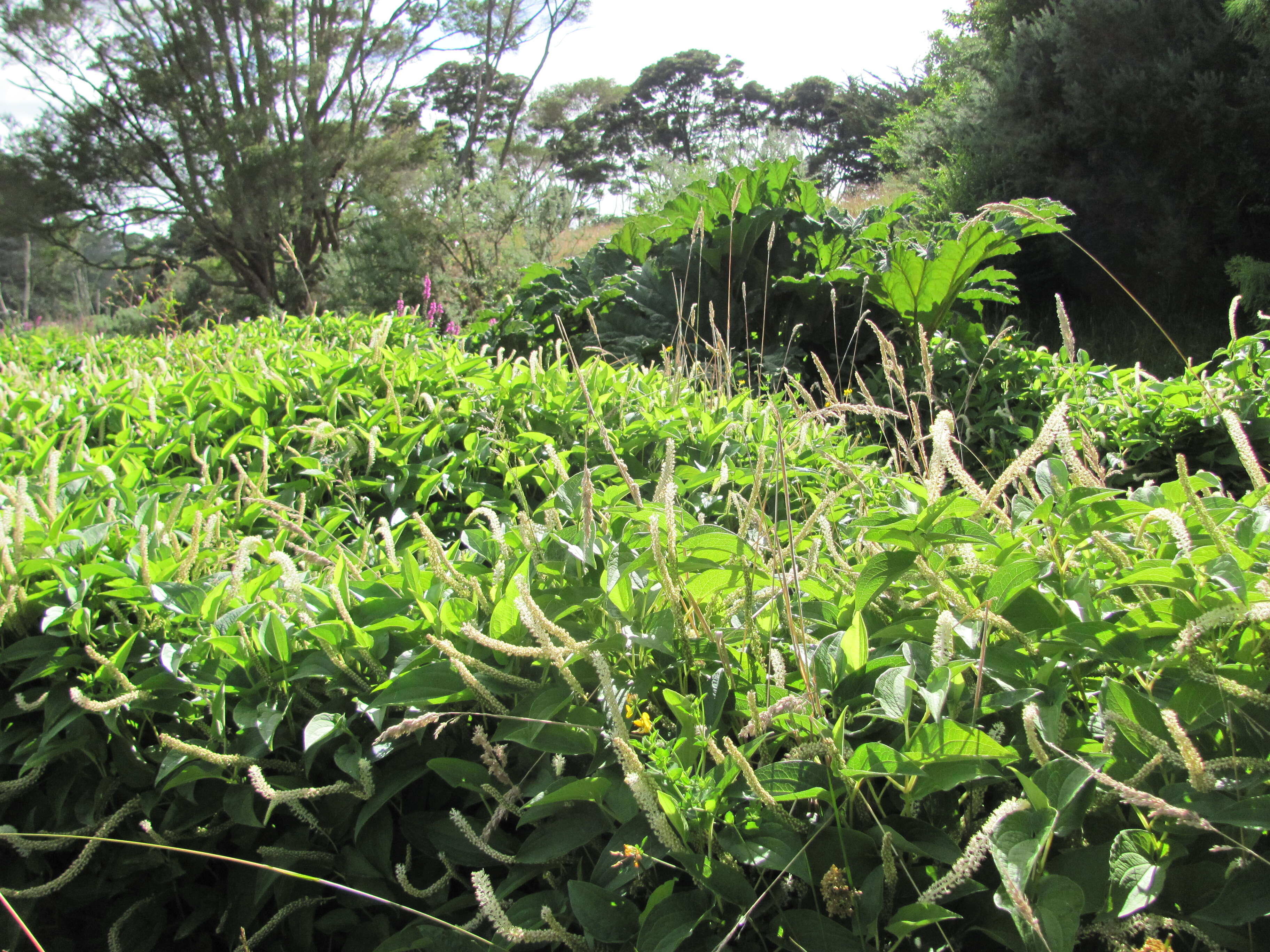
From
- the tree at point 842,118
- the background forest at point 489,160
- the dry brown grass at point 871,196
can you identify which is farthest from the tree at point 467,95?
the dry brown grass at point 871,196

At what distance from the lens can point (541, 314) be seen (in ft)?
17.3

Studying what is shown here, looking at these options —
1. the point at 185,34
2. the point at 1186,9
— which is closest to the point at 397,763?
the point at 1186,9

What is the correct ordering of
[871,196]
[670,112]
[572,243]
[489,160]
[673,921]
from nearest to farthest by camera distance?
1. [673,921]
2. [572,243]
3. [871,196]
4. [489,160]
5. [670,112]

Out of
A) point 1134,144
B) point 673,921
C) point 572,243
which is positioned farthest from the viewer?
point 572,243

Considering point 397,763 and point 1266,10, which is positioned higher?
point 1266,10

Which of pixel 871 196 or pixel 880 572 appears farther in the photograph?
pixel 871 196

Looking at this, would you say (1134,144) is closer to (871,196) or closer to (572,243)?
(572,243)

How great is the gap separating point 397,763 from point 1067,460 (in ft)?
3.59

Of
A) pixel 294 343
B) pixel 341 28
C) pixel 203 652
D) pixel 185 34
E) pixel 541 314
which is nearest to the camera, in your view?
pixel 203 652

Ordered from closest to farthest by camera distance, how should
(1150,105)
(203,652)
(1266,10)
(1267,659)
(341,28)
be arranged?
(1267,659) → (203,652) → (1266,10) → (1150,105) → (341,28)

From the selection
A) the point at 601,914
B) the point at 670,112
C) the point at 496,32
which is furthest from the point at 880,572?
the point at 670,112

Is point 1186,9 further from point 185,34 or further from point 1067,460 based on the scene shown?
point 185,34

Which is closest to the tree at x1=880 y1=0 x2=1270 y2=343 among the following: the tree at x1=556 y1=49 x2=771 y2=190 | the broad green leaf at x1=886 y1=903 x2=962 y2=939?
the broad green leaf at x1=886 y1=903 x2=962 y2=939

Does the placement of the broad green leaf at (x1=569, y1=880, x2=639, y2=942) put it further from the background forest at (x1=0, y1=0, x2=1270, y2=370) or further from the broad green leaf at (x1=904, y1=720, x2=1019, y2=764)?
Answer: the background forest at (x1=0, y1=0, x2=1270, y2=370)
